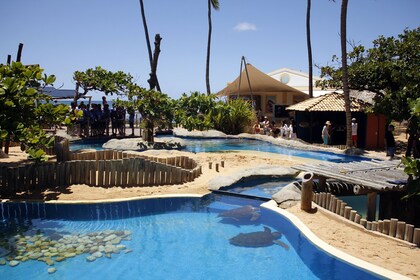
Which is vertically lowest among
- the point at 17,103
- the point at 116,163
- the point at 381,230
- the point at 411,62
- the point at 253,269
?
the point at 253,269

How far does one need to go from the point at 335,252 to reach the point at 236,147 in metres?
13.1

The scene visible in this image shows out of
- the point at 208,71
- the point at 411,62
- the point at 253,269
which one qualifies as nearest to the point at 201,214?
the point at 253,269

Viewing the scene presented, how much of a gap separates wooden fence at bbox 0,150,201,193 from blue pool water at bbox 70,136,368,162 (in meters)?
7.42

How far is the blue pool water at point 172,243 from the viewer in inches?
239

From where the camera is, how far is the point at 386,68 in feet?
57.0

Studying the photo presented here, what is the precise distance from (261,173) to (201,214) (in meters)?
3.07

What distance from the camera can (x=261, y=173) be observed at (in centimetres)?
1115

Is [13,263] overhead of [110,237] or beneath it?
beneath

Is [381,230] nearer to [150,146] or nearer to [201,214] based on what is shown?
[201,214]

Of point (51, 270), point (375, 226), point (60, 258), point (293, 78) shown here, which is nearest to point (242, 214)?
point (375, 226)

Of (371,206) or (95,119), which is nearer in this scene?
(371,206)

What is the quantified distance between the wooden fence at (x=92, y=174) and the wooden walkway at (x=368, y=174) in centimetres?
353

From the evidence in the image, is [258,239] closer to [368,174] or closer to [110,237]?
[110,237]

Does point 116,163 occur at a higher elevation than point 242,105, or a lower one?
lower
